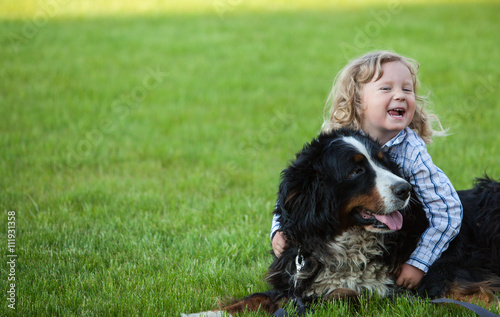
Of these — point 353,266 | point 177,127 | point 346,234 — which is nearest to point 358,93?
point 346,234

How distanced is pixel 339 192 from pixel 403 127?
946 millimetres

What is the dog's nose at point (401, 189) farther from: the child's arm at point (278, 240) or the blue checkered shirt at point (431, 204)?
the child's arm at point (278, 240)

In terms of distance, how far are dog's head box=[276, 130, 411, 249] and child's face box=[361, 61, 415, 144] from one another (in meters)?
0.57

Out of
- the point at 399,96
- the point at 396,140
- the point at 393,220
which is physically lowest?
the point at 393,220

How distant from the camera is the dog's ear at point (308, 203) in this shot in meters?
3.13

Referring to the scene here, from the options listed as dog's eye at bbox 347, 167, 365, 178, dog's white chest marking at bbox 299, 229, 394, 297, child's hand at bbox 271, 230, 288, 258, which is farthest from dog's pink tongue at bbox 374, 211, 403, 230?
child's hand at bbox 271, 230, 288, 258

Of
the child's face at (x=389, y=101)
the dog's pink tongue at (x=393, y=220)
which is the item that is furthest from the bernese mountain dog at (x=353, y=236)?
the child's face at (x=389, y=101)

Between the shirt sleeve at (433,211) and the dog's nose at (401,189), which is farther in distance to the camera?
the shirt sleeve at (433,211)

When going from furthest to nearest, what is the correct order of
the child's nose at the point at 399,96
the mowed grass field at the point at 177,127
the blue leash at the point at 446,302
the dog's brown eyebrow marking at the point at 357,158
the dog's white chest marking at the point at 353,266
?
the mowed grass field at the point at 177,127 < the child's nose at the point at 399,96 < the dog's white chest marking at the point at 353,266 < the dog's brown eyebrow marking at the point at 357,158 < the blue leash at the point at 446,302

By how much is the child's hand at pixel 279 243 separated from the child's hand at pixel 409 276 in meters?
0.77

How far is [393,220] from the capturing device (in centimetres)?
315

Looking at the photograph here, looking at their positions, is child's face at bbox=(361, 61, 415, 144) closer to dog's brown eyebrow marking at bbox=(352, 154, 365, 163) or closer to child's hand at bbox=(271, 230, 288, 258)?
dog's brown eyebrow marking at bbox=(352, 154, 365, 163)

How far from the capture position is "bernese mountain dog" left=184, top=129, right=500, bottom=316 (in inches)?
122

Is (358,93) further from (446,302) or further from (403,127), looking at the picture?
(446,302)
